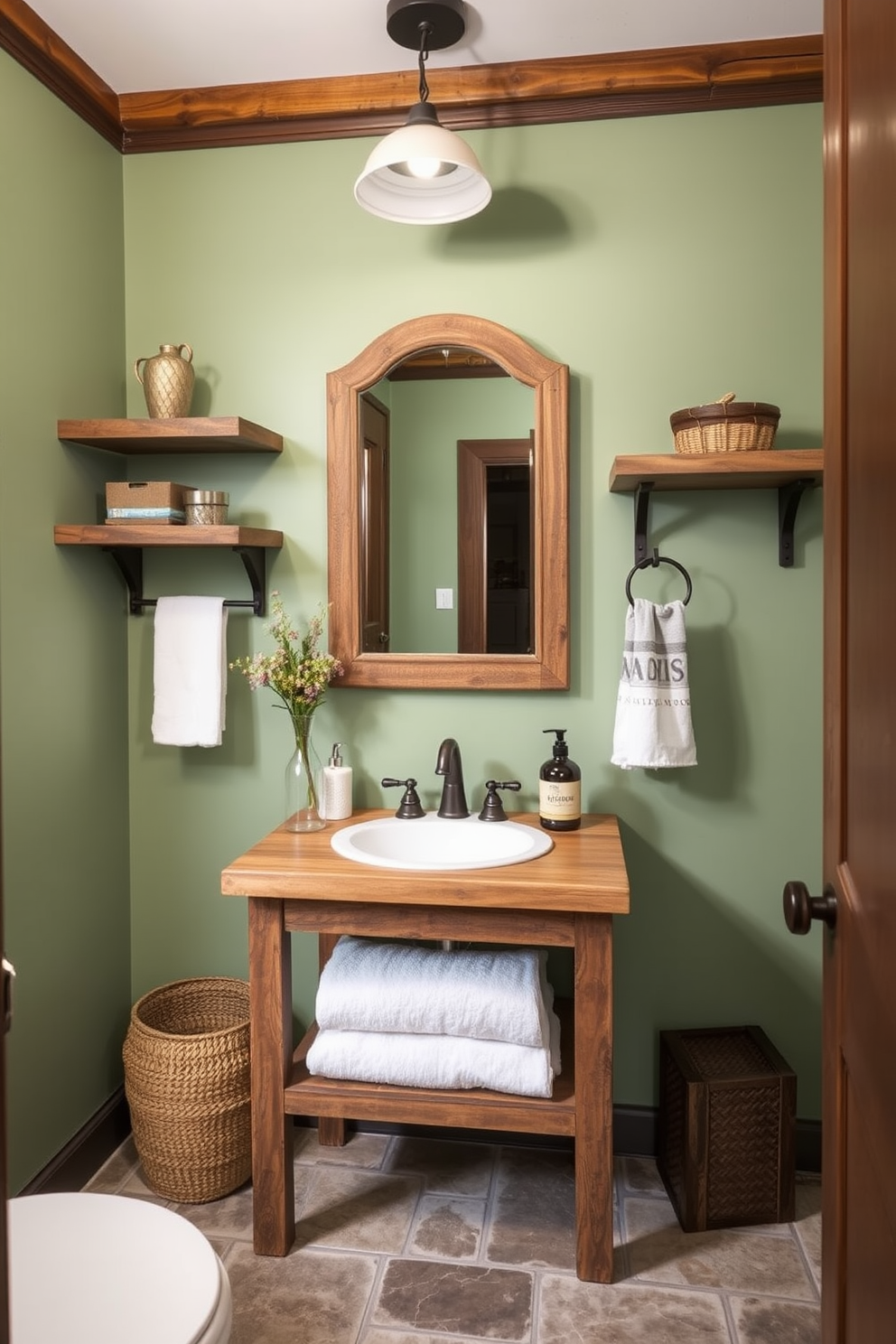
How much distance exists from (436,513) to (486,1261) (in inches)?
62.0

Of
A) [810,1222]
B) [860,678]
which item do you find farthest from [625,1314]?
[860,678]

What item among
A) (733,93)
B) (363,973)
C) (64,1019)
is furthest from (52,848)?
(733,93)

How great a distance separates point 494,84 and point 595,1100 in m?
2.15

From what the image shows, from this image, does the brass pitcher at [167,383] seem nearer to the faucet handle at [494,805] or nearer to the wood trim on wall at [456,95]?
the wood trim on wall at [456,95]

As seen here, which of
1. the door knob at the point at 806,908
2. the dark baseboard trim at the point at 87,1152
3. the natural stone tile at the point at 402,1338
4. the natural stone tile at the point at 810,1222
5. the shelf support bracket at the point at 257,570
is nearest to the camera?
the door knob at the point at 806,908

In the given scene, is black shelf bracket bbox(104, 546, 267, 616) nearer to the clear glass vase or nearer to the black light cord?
the clear glass vase

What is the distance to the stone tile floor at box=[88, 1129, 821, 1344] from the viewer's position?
1802mm

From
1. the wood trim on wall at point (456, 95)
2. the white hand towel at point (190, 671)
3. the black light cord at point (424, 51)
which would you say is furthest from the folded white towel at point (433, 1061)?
the wood trim on wall at point (456, 95)

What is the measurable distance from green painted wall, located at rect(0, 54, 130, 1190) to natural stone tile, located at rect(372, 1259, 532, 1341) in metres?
0.79

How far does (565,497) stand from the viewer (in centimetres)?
228

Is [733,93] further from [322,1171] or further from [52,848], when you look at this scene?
[322,1171]

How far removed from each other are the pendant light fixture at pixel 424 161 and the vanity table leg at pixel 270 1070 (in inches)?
56.7

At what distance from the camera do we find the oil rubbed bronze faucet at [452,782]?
2.24 meters

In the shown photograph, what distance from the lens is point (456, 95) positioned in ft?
7.40
